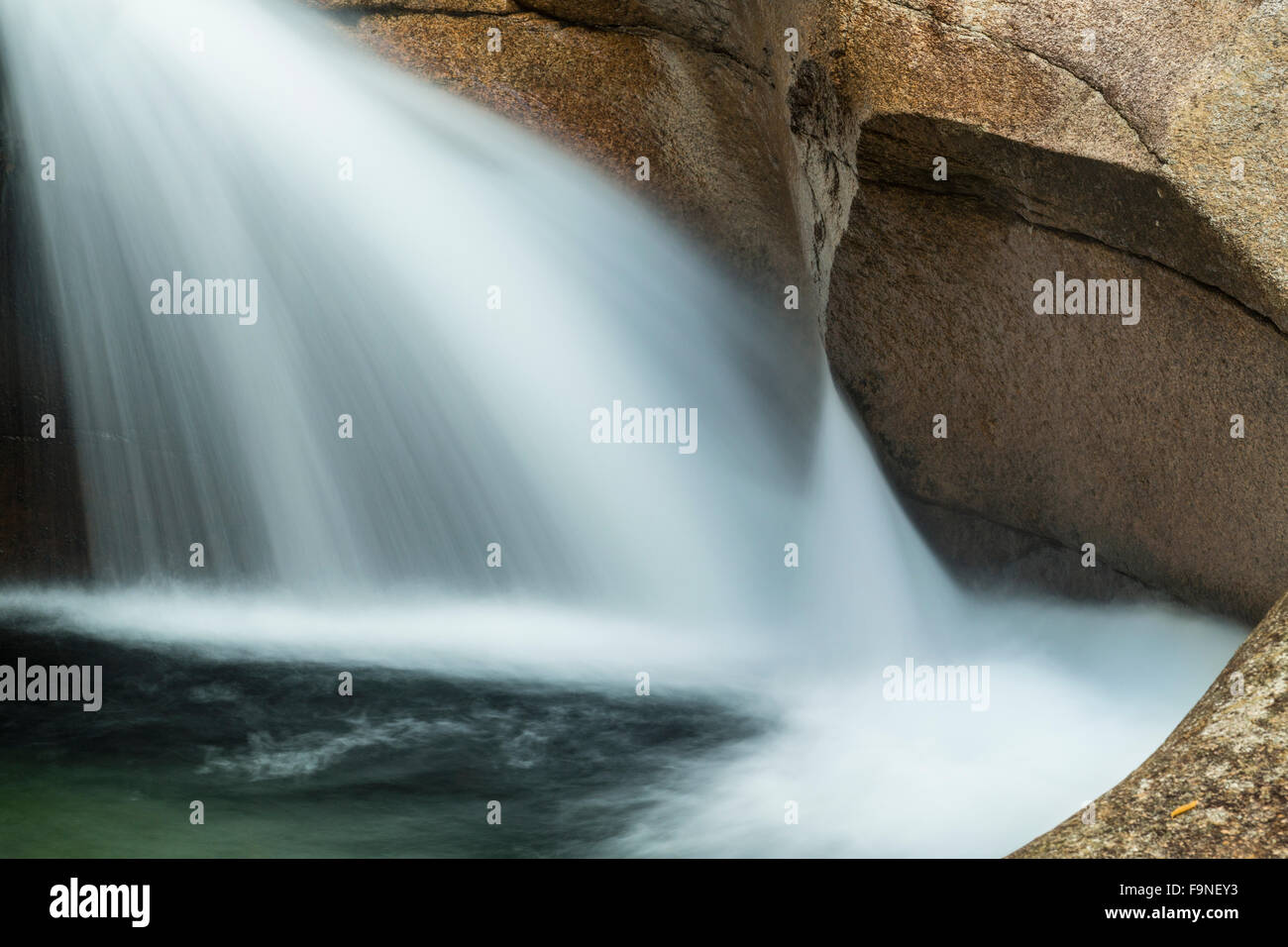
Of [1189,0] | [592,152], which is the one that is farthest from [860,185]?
[592,152]

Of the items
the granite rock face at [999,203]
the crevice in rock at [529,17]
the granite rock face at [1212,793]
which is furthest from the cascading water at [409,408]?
the granite rock face at [1212,793]

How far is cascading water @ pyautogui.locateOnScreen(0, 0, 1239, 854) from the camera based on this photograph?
6.75 m

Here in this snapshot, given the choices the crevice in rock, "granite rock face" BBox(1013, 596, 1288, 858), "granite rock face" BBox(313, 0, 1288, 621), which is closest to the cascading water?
the crevice in rock

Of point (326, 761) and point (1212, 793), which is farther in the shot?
point (326, 761)

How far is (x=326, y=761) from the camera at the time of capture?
4.77m

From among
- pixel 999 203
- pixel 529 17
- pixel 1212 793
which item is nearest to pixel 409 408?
pixel 529 17

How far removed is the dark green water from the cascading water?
0.39m

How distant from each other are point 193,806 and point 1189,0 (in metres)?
5.03

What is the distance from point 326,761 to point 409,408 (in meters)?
3.03

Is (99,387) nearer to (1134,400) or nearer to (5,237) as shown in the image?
(5,237)

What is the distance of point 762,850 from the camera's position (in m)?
4.07

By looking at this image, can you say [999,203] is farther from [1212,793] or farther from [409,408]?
[409,408]

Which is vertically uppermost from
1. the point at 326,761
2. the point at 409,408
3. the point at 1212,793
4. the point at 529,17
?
the point at 529,17

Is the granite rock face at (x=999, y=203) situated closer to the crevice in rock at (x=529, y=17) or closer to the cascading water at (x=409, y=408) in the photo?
the crevice in rock at (x=529, y=17)
